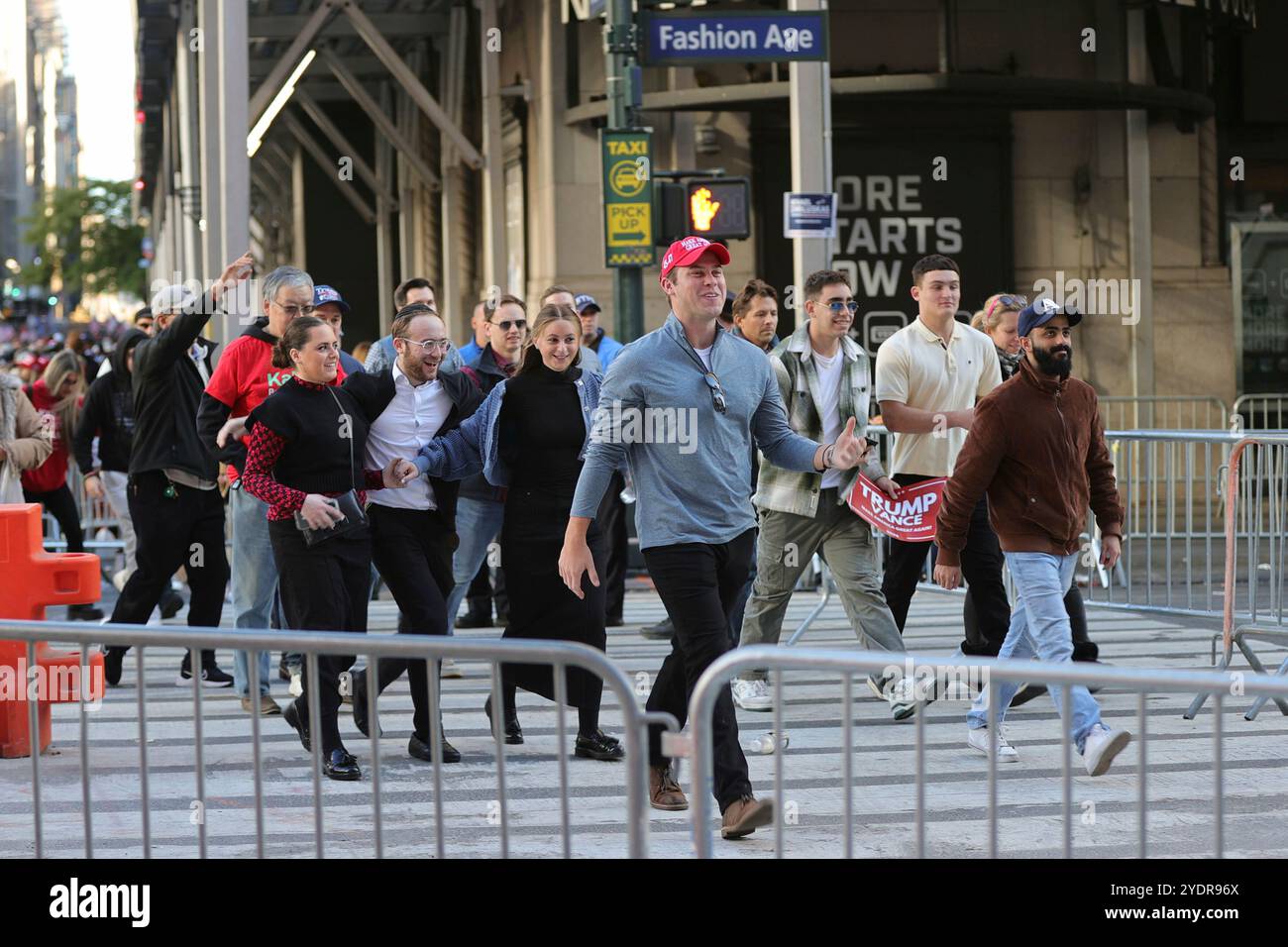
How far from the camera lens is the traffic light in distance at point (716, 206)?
47.7ft

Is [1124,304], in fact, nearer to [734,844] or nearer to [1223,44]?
[1223,44]

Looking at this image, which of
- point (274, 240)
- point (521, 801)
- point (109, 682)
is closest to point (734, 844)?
point (521, 801)

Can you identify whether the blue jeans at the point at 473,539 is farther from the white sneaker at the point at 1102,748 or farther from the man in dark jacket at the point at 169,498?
the white sneaker at the point at 1102,748

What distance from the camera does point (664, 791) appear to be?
6941mm

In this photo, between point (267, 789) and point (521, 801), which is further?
point (521, 801)

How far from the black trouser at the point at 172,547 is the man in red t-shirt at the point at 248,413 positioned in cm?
70

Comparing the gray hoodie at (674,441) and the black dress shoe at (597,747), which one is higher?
the gray hoodie at (674,441)

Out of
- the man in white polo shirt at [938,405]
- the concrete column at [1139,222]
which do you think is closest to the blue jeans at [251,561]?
the man in white polo shirt at [938,405]

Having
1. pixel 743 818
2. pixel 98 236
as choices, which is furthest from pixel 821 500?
pixel 98 236

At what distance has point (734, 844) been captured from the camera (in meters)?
6.44

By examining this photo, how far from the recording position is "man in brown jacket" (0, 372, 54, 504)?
1134 cm

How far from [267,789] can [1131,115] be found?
16.5 metres

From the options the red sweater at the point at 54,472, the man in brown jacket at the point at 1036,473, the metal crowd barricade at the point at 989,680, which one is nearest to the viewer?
the metal crowd barricade at the point at 989,680

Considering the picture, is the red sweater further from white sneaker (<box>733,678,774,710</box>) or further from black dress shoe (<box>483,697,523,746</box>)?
black dress shoe (<box>483,697,523,746</box>)
